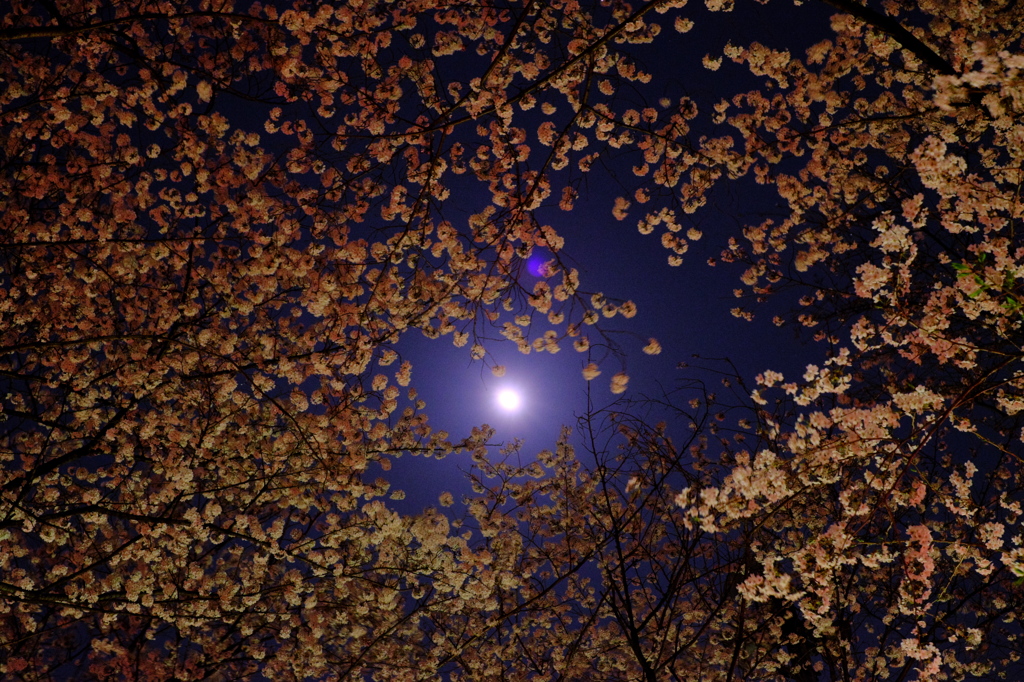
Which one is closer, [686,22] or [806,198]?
[686,22]

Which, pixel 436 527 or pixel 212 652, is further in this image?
pixel 436 527

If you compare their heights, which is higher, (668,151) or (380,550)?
(668,151)

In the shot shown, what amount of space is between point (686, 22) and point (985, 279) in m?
6.10

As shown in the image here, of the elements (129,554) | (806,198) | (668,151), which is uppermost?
(806,198)

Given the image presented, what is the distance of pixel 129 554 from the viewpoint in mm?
8672

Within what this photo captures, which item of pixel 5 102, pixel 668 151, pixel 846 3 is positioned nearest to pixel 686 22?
pixel 668 151

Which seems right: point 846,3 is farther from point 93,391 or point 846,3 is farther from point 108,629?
point 108,629

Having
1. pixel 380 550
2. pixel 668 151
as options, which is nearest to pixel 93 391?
pixel 380 550

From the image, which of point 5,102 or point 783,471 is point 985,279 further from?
point 5,102

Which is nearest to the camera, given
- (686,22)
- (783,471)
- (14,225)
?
(783,471)

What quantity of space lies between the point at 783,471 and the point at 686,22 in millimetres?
6466

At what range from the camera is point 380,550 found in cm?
1155

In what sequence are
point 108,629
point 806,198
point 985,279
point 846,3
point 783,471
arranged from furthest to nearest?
point 108,629 → point 806,198 → point 783,471 → point 846,3 → point 985,279

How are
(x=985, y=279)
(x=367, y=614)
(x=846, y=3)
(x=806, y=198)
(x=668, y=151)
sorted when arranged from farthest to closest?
(x=367, y=614) → (x=806, y=198) → (x=668, y=151) → (x=846, y=3) → (x=985, y=279)
